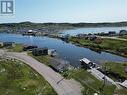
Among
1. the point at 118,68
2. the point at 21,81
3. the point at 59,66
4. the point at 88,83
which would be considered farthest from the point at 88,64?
the point at 21,81

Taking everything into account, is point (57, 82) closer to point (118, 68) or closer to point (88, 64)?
point (88, 64)

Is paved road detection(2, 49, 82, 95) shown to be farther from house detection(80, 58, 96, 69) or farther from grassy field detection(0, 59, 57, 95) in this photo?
house detection(80, 58, 96, 69)

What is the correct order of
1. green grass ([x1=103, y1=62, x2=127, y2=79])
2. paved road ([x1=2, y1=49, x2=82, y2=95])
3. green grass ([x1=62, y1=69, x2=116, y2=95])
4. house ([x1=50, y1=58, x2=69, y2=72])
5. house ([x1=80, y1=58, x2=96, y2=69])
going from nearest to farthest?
green grass ([x1=62, y1=69, x2=116, y2=95])
paved road ([x1=2, y1=49, x2=82, y2=95])
green grass ([x1=103, y1=62, x2=127, y2=79])
house ([x1=50, y1=58, x2=69, y2=72])
house ([x1=80, y1=58, x2=96, y2=69])

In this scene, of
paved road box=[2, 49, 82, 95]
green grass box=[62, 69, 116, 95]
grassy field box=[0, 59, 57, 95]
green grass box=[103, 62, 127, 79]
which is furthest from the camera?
green grass box=[103, 62, 127, 79]

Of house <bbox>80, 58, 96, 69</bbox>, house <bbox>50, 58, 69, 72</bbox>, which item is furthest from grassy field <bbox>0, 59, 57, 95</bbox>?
house <bbox>80, 58, 96, 69</bbox>

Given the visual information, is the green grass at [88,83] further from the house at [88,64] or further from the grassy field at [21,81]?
the grassy field at [21,81]
